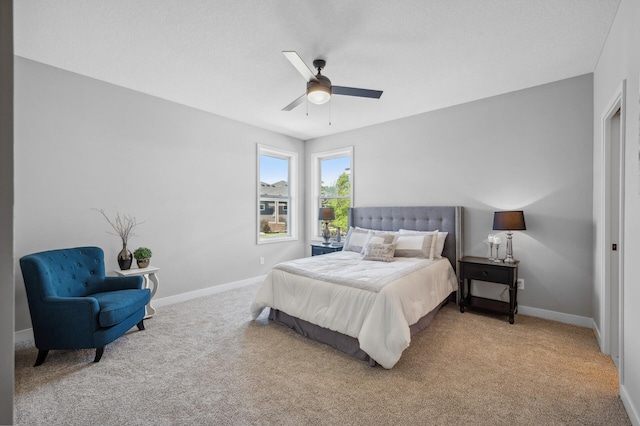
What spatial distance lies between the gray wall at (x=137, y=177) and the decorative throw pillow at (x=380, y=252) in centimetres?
224

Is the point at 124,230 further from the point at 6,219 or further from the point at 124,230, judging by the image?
the point at 6,219

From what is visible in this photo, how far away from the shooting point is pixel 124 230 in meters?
3.49

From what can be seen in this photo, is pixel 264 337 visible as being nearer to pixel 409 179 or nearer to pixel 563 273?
pixel 409 179

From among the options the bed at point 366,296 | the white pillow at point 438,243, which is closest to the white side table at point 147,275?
the bed at point 366,296

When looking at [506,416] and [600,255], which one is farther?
[600,255]

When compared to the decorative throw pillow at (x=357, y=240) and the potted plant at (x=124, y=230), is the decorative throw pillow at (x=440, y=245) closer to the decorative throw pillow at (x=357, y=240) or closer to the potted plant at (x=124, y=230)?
the decorative throw pillow at (x=357, y=240)

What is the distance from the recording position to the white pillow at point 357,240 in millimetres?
4324

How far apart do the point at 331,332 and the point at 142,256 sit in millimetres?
2418

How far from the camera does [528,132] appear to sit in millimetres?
3484

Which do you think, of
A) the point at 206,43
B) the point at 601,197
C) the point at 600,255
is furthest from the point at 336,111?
the point at 600,255

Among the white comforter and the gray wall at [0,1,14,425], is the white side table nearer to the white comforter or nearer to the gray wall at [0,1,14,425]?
the white comforter

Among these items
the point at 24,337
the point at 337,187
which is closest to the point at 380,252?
the point at 337,187

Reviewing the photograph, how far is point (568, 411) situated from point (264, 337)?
2.41 m

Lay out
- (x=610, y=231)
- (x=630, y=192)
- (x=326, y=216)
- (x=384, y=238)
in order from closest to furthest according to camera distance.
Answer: (x=630, y=192) < (x=610, y=231) < (x=384, y=238) < (x=326, y=216)
